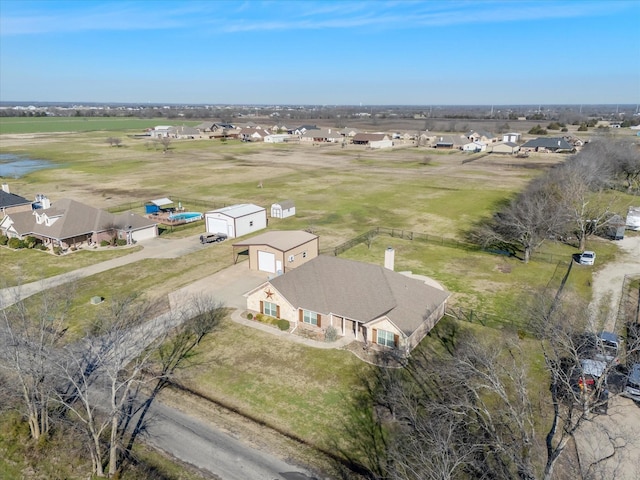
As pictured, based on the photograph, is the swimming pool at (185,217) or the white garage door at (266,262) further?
the swimming pool at (185,217)

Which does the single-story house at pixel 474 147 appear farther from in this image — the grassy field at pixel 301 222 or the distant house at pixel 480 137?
the distant house at pixel 480 137

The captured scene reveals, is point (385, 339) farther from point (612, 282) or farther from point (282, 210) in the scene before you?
point (282, 210)

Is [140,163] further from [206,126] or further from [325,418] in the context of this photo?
→ [325,418]

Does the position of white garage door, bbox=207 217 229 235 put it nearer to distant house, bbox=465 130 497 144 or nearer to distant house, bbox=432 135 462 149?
distant house, bbox=432 135 462 149

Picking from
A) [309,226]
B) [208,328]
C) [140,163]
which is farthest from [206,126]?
[208,328]

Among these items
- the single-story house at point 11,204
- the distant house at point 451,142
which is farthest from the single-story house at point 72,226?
the distant house at point 451,142

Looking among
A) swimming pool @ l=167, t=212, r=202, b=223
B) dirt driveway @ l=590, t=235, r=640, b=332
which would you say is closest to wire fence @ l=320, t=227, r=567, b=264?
dirt driveway @ l=590, t=235, r=640, b=332
